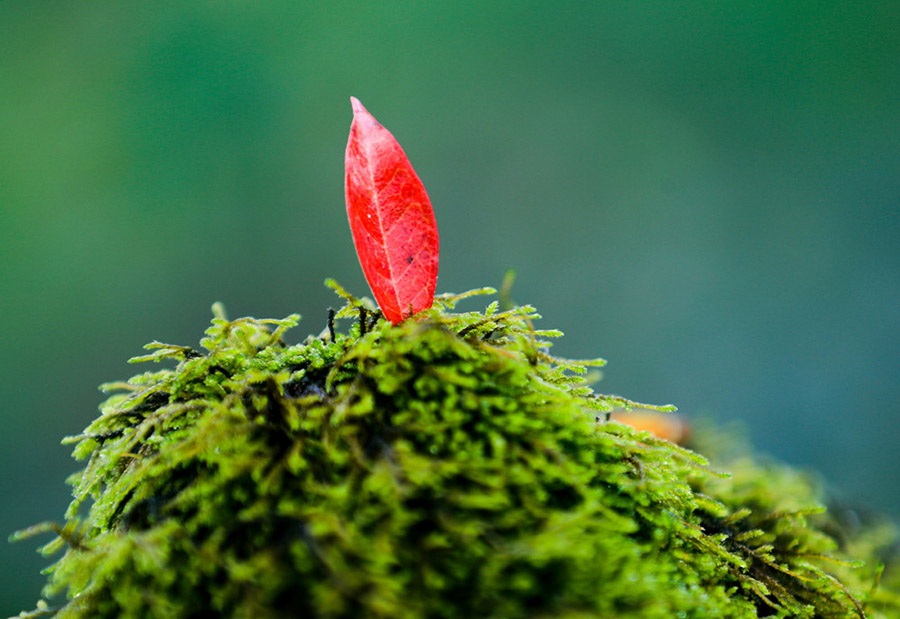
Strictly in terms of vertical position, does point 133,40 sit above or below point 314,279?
above

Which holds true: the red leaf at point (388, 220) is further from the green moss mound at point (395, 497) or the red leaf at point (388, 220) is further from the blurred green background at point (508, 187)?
the blurred green background at point (508, 187)

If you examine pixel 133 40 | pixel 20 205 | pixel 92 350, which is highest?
pixel 133 40

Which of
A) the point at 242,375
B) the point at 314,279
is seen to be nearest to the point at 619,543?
the point at 242,375

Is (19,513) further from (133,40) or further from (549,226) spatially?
(549,226)

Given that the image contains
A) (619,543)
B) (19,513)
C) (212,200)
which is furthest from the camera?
(212,200)

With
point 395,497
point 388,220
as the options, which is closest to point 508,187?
point 388,220

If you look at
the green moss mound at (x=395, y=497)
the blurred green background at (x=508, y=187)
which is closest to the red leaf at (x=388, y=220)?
the green moss mound at (x=395, y=497)

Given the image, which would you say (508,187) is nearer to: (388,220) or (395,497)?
(388,220)
